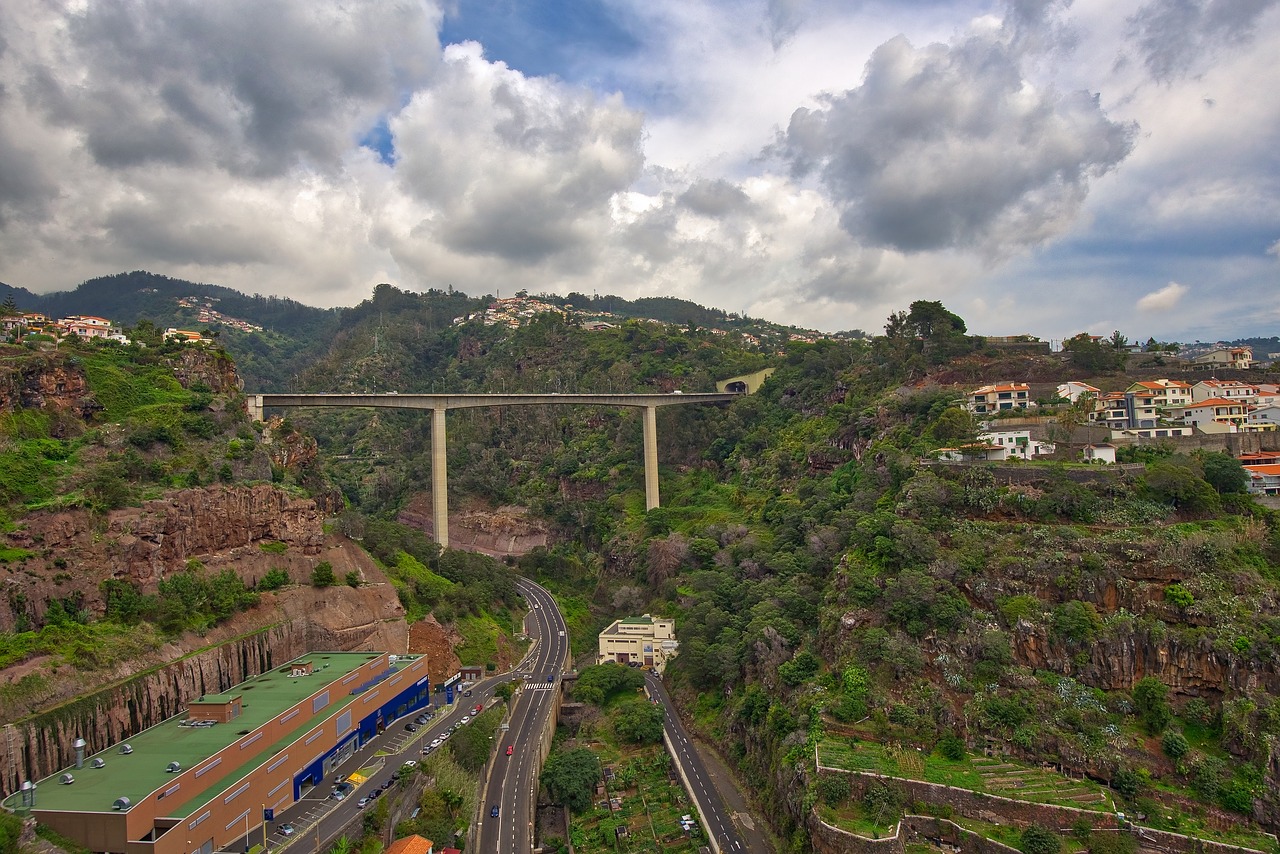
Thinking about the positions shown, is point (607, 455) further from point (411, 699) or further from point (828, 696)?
point (828, 696)

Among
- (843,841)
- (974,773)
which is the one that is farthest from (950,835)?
(843,841)

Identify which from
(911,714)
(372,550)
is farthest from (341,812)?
(372,550)

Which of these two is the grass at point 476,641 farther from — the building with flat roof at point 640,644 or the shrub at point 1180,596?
the shrub at point 1180,596

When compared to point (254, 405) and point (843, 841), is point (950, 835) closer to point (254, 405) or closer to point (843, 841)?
point (843, 841)

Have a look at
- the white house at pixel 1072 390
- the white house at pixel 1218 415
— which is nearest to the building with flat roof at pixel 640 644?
the white house at pixel 1072 390

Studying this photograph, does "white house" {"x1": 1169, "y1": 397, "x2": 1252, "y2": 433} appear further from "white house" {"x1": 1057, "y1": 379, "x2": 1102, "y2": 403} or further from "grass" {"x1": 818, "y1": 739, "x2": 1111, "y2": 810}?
"grass" {"x1": 818, "y1": 739, "x2": 1111, "y2": 810}

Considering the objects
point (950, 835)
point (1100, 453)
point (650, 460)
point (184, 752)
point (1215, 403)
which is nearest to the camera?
point (950, 835)
